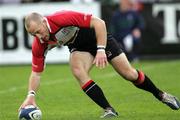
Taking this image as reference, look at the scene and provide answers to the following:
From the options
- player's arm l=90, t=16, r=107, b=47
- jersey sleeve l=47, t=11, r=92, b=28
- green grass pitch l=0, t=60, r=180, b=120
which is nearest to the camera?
player's arm l=90, t=16, r=107, b=47

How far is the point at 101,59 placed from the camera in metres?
9.34

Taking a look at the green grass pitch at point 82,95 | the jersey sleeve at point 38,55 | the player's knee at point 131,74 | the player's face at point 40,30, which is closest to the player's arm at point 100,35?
the player's face at point 40,30

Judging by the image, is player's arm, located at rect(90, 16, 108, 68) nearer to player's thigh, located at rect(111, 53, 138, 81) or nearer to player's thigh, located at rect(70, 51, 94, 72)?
player's thigh, located at rect(70, 51, 94, 72)

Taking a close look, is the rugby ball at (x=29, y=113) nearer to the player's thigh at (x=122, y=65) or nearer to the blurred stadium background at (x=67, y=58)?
the player's thigh at (x=122, y=65)

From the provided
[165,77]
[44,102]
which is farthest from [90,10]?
[44,102]

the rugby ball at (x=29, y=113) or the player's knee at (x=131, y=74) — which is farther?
the player's knee at (x=131, y=74)

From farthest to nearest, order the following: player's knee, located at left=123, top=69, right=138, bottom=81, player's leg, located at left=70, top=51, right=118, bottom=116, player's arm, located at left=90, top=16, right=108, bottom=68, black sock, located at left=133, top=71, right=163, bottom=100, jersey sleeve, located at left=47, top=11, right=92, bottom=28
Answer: black sock, located at left=133, top=71, right=163, bottom=100 < player's knee, located at left=123, top=69, right=138, bottom=81 < player's leg, located at left=70, top=51, right=118, bottom=116 < jersey sleeve, located at left=47, top=11, right=92, bottom=28 < player's arm, located at left=90, top=16, right=108, bottom=68

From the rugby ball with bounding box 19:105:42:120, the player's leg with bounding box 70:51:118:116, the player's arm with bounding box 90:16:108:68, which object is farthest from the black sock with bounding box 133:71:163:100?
the rugby ball with bounding box 19:105:42:120

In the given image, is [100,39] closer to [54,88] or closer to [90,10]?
[54,88]

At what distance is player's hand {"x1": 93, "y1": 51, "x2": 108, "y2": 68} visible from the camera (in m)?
9.27

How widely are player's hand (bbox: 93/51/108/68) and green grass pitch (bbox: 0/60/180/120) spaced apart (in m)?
1.03

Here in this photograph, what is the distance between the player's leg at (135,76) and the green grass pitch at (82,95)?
0.19 meters

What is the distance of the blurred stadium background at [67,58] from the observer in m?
13.4

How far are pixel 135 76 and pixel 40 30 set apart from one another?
1773 millimetres
